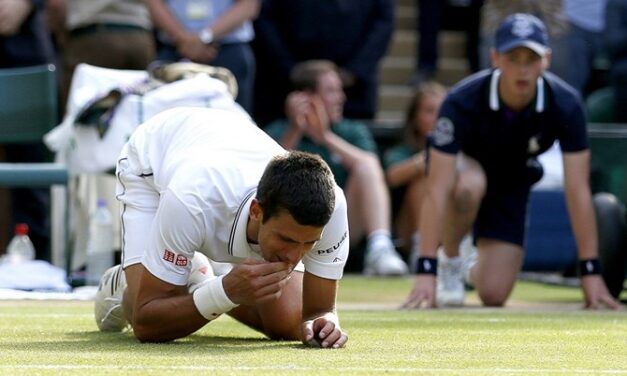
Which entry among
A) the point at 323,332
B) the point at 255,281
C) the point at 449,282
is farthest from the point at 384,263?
the point at 255,281

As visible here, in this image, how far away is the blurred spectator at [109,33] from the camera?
36.1ft

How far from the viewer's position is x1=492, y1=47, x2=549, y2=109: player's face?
27.0ft

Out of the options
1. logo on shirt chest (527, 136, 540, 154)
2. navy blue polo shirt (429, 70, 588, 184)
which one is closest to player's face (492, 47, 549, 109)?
navy blue polo shirt (429, 70, 588, 184)

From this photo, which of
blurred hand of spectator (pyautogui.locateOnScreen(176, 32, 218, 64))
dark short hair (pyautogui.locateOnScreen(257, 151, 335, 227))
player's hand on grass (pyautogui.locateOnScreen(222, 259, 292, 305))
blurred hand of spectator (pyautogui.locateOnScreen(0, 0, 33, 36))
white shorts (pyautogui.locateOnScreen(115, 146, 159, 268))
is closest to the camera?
dark short hair (pyautogui.locateOnScreen(257, 151, 335, 227))

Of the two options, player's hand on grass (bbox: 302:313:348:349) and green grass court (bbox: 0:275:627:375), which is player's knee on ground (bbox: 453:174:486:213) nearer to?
green grass court (bbox: 0:275:627:375)

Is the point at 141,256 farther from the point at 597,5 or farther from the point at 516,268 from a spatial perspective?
the point at 597,5

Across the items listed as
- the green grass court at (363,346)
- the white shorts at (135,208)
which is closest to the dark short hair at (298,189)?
the green grass court at (363,346)

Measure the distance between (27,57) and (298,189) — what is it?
6413 mm

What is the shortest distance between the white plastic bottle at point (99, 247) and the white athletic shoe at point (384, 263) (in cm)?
248

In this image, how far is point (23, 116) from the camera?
1026 centimetres

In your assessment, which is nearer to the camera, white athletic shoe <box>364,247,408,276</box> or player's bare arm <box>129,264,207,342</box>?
player's bare arm <box>129,264,207,342</box>

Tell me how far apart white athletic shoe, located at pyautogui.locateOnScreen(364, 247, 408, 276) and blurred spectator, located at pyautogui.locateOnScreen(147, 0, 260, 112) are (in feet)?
5.03

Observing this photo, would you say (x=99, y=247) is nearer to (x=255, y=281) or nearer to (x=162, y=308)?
(x=162, y=308)

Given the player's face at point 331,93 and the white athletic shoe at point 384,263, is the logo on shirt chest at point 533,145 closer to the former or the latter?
the white athletic shoe at point 384,263
